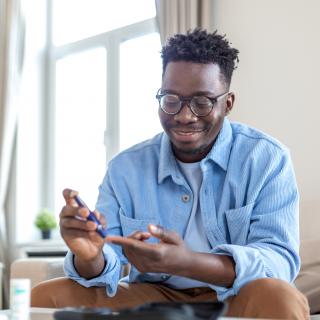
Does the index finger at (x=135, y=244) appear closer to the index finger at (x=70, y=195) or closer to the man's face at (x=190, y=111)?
the index finger at (x=70, y=195)

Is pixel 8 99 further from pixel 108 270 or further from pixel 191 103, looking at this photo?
pixel 108 270

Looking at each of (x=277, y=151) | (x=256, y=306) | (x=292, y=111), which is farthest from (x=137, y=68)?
(x=256, y=306)

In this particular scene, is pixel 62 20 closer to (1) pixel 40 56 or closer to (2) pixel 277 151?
(1) pixel 40 56

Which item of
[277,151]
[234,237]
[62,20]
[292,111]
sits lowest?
[234,237]

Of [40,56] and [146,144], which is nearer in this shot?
[146,144]

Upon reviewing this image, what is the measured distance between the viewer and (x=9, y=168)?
4.38 meters

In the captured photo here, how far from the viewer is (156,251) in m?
1.33

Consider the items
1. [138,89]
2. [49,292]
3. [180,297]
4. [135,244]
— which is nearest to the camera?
[135,244]

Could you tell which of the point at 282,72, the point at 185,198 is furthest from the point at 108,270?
the point at 282,72

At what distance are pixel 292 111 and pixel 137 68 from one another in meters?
1.42

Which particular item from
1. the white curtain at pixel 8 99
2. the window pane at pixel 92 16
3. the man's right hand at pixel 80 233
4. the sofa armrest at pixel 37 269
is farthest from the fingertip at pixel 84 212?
the white curtain at pixel 8 99

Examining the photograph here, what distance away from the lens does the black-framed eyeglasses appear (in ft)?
5.90

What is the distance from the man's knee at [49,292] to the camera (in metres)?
1.64

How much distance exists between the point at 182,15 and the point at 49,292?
6.75ft
